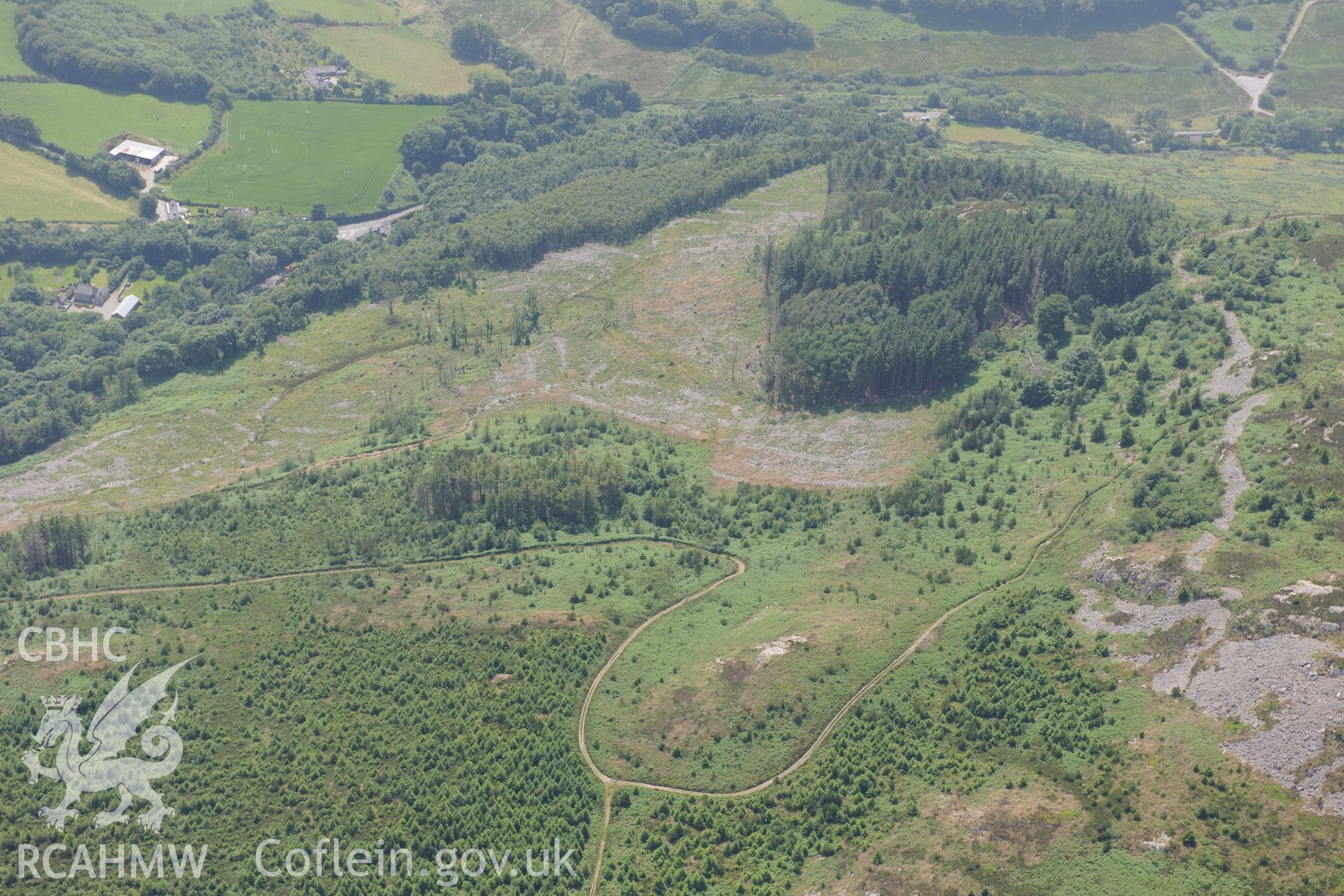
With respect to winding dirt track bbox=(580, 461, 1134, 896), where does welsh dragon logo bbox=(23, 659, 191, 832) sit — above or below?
below

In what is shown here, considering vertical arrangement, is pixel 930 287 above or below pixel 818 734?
above

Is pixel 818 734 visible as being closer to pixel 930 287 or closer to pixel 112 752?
pixel 112 752

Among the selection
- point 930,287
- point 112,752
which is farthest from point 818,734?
point 930,287

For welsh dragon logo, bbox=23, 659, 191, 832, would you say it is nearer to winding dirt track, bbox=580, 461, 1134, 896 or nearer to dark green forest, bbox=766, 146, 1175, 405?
winding dirt track, bbox=580, 461, 1134, 896

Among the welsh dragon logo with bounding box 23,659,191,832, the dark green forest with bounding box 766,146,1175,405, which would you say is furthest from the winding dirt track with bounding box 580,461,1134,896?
the dark green forest with bounding box 766,146,1175,405

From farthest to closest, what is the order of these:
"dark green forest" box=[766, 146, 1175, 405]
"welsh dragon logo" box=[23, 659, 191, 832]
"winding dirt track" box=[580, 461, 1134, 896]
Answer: "dark green forest" box=[766, 146, 1175, 405] < "welsh dragon logo" box=[23, 659, 191, 832] < "winding dirt track" box=[580, 461, 1134, 896]

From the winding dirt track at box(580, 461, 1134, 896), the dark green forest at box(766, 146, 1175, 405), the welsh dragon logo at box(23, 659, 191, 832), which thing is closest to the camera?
the winding dirt track at box(580, 461, 1134, 896)

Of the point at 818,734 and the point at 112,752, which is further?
the point at 112,752

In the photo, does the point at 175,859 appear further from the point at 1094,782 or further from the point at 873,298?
the point at 873,298

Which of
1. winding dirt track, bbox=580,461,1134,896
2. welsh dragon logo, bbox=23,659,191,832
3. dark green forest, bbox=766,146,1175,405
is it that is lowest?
welsh dragon logo, bbox=23,659,191,832
